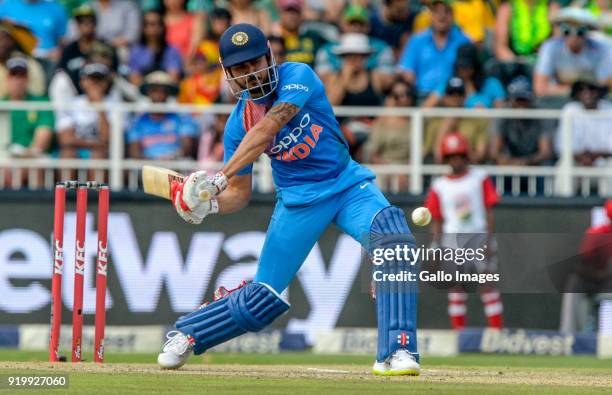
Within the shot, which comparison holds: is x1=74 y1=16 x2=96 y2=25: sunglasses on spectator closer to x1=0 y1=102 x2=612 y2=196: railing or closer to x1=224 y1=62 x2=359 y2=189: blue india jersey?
Answer: x1=0 y1=102 x2=612 y2=196: railing

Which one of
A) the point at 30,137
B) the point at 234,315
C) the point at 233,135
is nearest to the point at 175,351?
the point at 234,315

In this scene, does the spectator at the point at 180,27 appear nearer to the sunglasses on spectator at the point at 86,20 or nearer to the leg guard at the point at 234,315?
the sunglasses on spectator at the point at 86,20

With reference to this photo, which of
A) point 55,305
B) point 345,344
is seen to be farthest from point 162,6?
point 55,305

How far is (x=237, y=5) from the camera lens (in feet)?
48.6

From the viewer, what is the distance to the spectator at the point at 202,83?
14031mm

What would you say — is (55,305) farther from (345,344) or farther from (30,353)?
(345,344)

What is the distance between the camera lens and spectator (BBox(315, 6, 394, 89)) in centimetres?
1413

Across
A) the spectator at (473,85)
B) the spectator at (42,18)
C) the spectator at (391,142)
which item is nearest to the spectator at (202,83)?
the spectator at (42,18)

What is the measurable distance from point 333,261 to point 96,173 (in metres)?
2.38

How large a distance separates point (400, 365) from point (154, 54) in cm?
765

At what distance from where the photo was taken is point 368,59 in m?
14.5

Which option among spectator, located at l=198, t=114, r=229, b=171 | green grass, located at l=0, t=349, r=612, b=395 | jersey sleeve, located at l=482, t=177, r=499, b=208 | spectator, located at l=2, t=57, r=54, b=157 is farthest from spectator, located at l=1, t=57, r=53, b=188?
green grass, located at l=0, t=349, r=612, b=395

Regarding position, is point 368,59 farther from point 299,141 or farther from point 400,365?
point 400,365

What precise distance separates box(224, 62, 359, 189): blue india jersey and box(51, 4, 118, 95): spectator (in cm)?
611
